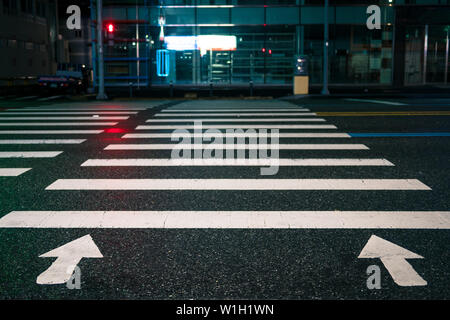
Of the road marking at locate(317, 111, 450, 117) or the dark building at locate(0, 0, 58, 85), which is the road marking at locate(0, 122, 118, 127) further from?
the dark building at locate(0, 0, 58, 85)

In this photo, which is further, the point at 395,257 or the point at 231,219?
the point at 231,219

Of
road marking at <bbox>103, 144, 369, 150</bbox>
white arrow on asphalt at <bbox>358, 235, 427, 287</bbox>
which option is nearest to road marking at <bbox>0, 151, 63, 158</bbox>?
road marking at <bbox>103, 144, 369, 150</bbox>

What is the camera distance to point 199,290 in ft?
12.9

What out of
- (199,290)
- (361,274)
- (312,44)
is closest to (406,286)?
(361,274)

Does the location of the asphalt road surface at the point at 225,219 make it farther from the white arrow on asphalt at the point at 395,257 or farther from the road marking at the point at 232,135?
the road marking at the point at 232,135

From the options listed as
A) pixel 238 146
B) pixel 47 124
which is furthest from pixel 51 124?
pixel 238 146

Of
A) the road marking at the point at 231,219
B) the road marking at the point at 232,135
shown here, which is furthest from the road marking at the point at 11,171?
the road marking at the point at 232,135

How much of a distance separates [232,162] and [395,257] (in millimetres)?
4917

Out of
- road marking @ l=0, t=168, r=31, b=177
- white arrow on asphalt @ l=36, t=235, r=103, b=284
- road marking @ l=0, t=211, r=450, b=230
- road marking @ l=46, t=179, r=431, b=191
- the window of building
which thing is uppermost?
the window of building

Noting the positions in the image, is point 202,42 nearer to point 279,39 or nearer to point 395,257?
point 279,39

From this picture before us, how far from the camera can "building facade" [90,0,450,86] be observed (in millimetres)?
38031

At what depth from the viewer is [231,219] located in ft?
18.9

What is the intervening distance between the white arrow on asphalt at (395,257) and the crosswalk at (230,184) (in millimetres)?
555

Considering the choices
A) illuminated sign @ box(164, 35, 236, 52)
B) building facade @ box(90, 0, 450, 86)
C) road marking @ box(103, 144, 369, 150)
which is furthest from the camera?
illuminated sign @ box(164, 35, 236, 52)
